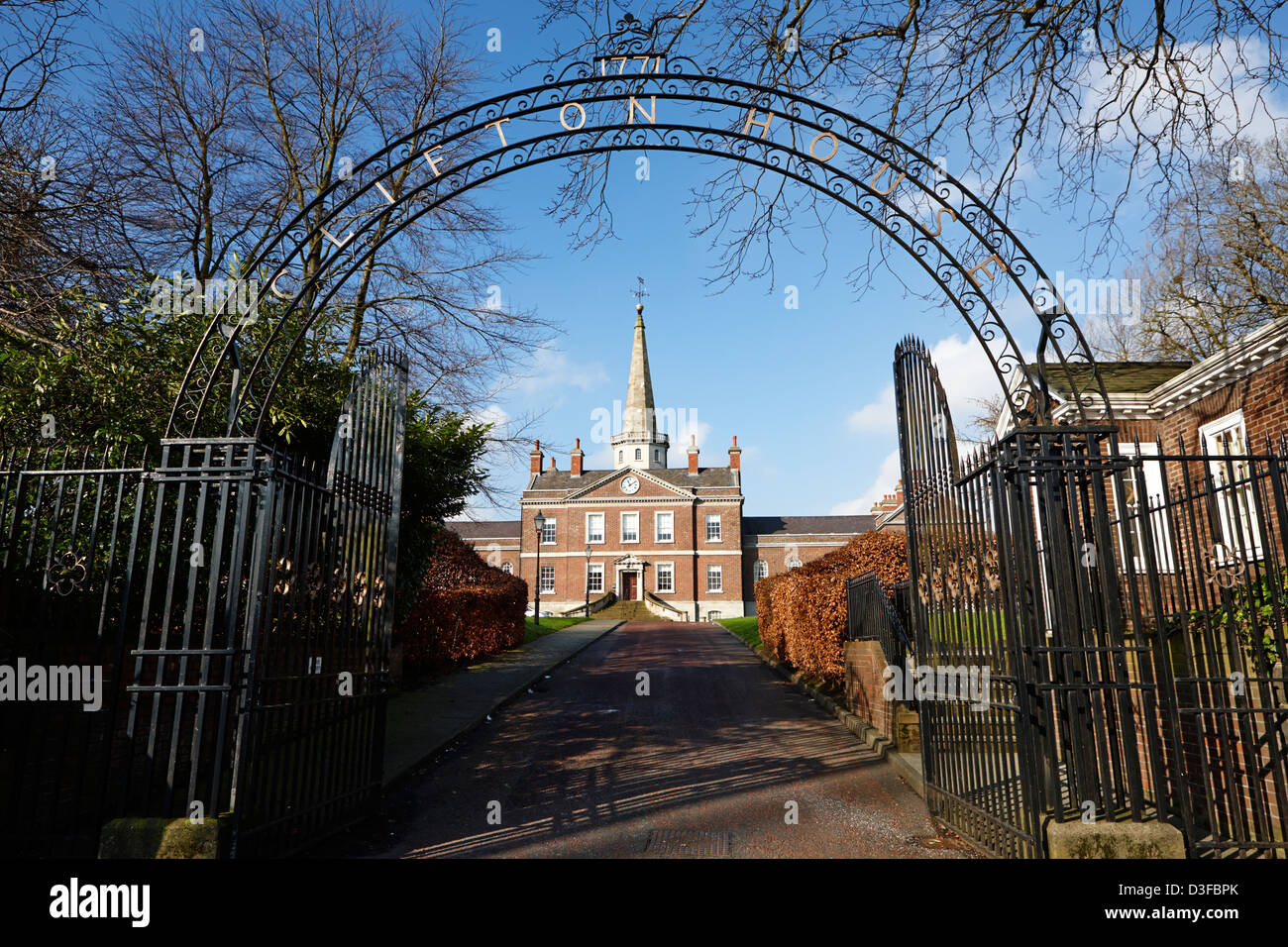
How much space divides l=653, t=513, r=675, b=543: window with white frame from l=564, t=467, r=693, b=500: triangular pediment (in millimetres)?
1525

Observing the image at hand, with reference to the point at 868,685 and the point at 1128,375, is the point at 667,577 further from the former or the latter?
the point at 868,685

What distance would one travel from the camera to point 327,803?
5359mm

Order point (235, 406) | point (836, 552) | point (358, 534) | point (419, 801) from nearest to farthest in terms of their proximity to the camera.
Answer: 1. point (235, 406)
2. point (358, 534)
3. point (419, 801)
4. point (836, 552)

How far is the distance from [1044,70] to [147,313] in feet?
27.0

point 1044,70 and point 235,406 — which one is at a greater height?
point 1044,70

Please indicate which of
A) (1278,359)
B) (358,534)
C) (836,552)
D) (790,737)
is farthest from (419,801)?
(1278,359)

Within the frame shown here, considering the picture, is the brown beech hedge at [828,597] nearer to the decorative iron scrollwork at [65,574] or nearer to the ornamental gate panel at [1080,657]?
the ornamental gate panel at [1080,657]

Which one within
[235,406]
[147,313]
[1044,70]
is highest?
[1044,70]

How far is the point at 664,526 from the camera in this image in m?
53.8

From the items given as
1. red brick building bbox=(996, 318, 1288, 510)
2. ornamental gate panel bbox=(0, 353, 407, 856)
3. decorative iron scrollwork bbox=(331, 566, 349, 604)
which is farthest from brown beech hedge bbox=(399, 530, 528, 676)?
red brick building bbox=(996, 318, 1288, 510)

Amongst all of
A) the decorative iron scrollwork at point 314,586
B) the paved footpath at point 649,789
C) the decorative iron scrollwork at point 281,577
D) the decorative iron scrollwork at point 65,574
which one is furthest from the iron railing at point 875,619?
the decorative iron scrollwork at point 65,574

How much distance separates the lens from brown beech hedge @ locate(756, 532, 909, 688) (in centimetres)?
1179

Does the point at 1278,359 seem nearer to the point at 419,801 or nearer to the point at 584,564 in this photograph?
the point at 419,801

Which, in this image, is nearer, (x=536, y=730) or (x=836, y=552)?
(x=536, y=730)
